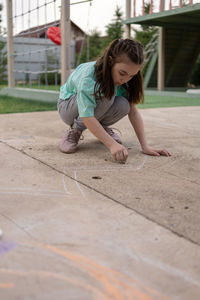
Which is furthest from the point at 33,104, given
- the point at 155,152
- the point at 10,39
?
the point at 155,152

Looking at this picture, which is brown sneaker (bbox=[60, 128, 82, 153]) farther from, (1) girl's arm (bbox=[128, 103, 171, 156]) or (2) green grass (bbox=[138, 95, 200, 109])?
(2) green grass (bbox=[138, 95, 200, 109])

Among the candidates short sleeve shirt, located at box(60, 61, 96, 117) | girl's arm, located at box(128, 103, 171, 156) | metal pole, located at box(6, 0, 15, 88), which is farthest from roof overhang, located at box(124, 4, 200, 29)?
short sleeve shirt, located at box(60, 61, 96, 117)

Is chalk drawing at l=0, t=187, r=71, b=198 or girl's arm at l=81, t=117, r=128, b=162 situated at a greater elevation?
girl's arm at l=81, t=117, r=128, b=162

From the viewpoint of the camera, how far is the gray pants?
199 cm

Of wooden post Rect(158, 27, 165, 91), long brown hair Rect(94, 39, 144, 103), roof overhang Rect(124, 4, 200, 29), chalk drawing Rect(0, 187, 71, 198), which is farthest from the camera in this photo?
wooden post Rect(158, 27, 165, 91)

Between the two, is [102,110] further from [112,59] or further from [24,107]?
[24,107]

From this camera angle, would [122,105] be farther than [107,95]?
Yes

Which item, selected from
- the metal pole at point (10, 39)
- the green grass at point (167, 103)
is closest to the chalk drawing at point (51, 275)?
the green grass at point (167, 103)

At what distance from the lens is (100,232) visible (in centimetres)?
103

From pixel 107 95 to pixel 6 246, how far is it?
3.54 feet

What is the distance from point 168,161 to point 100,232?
0.92 metres

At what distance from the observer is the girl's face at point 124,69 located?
166 cm

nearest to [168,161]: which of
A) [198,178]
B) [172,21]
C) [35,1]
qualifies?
[198,178]

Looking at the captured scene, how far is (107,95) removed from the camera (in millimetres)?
1817
